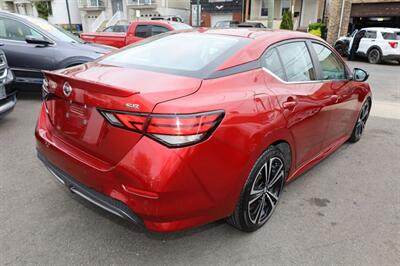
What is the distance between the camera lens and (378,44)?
15477mm

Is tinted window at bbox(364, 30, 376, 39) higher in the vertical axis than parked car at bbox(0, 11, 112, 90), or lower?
lower

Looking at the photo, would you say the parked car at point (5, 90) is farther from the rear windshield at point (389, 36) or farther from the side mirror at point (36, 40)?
the rear windshield at point (389, 36)

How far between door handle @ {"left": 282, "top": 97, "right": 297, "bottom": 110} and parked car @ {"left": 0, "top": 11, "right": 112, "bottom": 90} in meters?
4.67

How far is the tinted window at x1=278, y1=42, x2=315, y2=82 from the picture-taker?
9.55ft

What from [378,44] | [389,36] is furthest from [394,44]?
[378,44]

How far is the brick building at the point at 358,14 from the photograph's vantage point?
1988cm

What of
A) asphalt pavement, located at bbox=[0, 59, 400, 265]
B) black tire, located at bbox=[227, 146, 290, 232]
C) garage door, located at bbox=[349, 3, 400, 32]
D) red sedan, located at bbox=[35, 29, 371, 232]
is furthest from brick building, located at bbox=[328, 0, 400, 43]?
black tire, located at bbox=[227, 146, 290, 232]

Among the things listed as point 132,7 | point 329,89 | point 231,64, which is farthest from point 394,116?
point 132,7

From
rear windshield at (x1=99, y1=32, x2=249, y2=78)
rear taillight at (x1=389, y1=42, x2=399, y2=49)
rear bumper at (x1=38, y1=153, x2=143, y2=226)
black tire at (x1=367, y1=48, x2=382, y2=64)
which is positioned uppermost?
rear windshield at (x1=99, y1=32, x2=249, y2=78)

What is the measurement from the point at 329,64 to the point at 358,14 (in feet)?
67.8

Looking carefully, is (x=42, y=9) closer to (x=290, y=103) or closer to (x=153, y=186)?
(x=290, y=103)

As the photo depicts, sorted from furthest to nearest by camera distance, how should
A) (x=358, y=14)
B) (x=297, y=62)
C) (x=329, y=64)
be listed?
(x=358, y=14), (x=329, y=64), (x=297, y=62)

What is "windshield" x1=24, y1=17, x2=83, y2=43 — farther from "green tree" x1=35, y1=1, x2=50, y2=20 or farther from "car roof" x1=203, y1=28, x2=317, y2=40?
"green tree" x1=35, y1=1, x2=50, y2=20

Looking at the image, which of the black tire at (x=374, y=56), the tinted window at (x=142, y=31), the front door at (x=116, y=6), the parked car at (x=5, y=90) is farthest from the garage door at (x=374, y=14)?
the front door at (x=116, y=6)
